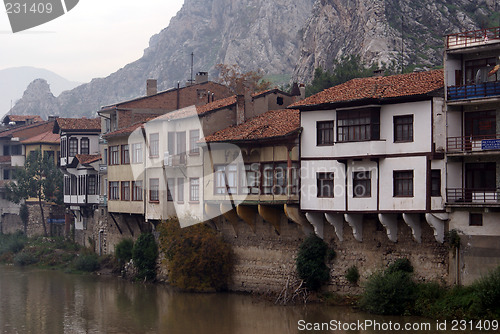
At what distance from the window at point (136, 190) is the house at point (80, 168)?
29.1 feet

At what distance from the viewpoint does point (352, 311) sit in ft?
109

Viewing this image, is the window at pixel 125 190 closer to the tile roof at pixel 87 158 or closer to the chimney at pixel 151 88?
the tile roof at pixel 87 158

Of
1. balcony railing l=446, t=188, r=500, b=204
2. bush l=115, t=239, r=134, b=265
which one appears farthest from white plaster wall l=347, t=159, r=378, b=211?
bush l=115, t=239, r=134, b=265

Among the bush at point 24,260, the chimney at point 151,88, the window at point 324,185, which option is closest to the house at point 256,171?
the window at point 324,185

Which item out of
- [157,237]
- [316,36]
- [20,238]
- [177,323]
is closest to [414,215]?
[177,323]

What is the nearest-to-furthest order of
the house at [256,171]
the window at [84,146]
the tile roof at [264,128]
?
the house at [256,171] → the tile roof at [264,128] → the window at [84,146]

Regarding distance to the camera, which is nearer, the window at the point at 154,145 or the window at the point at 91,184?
the window at the point at 154,145

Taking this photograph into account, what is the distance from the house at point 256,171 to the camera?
121 feet

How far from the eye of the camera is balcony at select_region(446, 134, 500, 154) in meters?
30.5

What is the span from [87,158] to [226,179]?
21692 millimetres

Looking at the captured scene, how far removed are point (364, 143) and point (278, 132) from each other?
523cm

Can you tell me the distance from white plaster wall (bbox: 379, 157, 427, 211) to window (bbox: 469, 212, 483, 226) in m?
1.93

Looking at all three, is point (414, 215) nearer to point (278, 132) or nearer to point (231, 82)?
point (278, 132)

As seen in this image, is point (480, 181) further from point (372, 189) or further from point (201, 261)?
point (201, 261)
